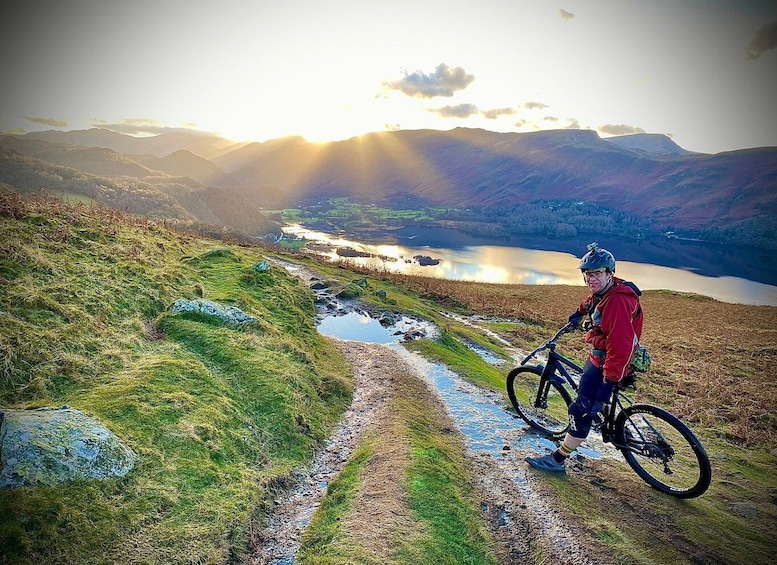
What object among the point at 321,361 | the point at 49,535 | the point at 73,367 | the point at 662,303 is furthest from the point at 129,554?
the point at 662,303

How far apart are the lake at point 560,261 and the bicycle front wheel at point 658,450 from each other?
50.9 metres

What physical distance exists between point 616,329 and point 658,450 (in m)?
3.45

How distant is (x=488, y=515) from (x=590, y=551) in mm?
1990

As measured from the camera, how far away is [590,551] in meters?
6.89

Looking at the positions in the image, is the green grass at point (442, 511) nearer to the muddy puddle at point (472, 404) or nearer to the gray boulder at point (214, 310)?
the muddy puddle at point (472, 404)

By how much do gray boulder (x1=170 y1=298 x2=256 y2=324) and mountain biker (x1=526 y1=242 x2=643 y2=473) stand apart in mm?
11680

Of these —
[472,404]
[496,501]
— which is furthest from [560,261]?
[496,501]

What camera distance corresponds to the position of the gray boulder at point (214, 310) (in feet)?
44.5

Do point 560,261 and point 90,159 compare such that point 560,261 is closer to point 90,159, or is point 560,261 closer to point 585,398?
point 585,398

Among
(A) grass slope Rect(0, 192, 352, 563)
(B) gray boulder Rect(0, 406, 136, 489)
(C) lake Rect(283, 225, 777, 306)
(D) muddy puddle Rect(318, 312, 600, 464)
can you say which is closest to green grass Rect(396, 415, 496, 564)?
(D) muddy puddle Rect(318, 312, 600, 464)

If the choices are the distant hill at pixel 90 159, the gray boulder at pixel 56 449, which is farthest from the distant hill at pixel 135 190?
the gray boulder at pixel 56 449

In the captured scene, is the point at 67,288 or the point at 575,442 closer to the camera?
the point at 575,442

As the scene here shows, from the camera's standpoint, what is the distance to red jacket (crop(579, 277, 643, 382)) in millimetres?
7520

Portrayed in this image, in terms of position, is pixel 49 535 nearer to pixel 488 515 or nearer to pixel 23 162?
pixel 488 515
